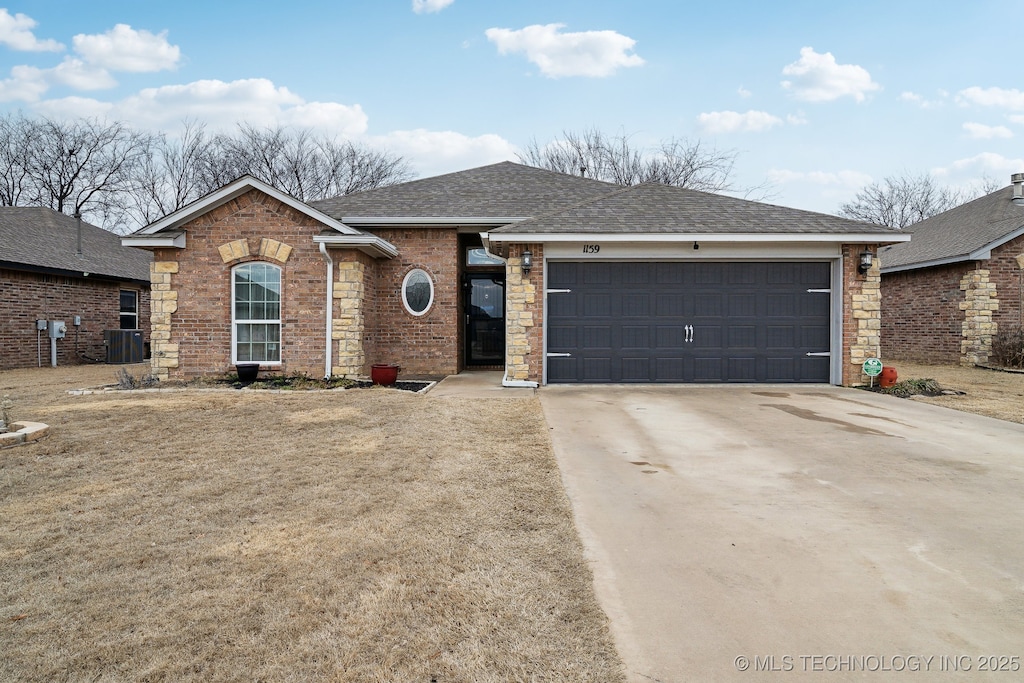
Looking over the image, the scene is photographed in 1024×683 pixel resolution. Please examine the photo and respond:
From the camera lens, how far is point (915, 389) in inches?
392

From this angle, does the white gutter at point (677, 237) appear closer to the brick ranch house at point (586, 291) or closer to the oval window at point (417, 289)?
the brick ranch house at point (586, 291)

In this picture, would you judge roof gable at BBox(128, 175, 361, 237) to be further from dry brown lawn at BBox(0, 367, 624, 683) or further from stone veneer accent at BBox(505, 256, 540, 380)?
dry brown lawn at BBox(0, 367, 624, 683)

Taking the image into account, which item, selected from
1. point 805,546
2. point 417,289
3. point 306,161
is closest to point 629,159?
→ point 306,161

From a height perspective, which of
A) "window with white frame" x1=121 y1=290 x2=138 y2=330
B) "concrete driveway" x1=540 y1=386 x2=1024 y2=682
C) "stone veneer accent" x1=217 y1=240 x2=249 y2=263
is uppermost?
"stone veneer accent" x1=217 y1=240 x2=249 y2=263

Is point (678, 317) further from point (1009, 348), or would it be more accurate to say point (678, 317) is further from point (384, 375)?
point (1009, 348)

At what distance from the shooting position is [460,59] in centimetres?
1645

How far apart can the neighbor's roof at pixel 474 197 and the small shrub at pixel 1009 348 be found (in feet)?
35.4

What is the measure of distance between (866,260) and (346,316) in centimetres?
977

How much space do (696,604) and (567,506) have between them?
144 centimetres

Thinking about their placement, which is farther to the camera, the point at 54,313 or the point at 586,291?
the point at 54,313

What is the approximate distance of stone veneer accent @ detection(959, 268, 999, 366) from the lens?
14953mm

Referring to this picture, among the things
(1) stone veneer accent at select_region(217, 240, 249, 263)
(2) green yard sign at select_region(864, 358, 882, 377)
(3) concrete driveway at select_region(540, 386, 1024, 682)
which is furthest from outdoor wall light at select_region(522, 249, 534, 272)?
(2) green yard sign at select_region(864, 358, 882, 377)

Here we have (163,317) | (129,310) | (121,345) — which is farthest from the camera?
(129,310)

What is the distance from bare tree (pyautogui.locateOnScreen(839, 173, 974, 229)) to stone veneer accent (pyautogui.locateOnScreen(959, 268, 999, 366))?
2457 centimetres
